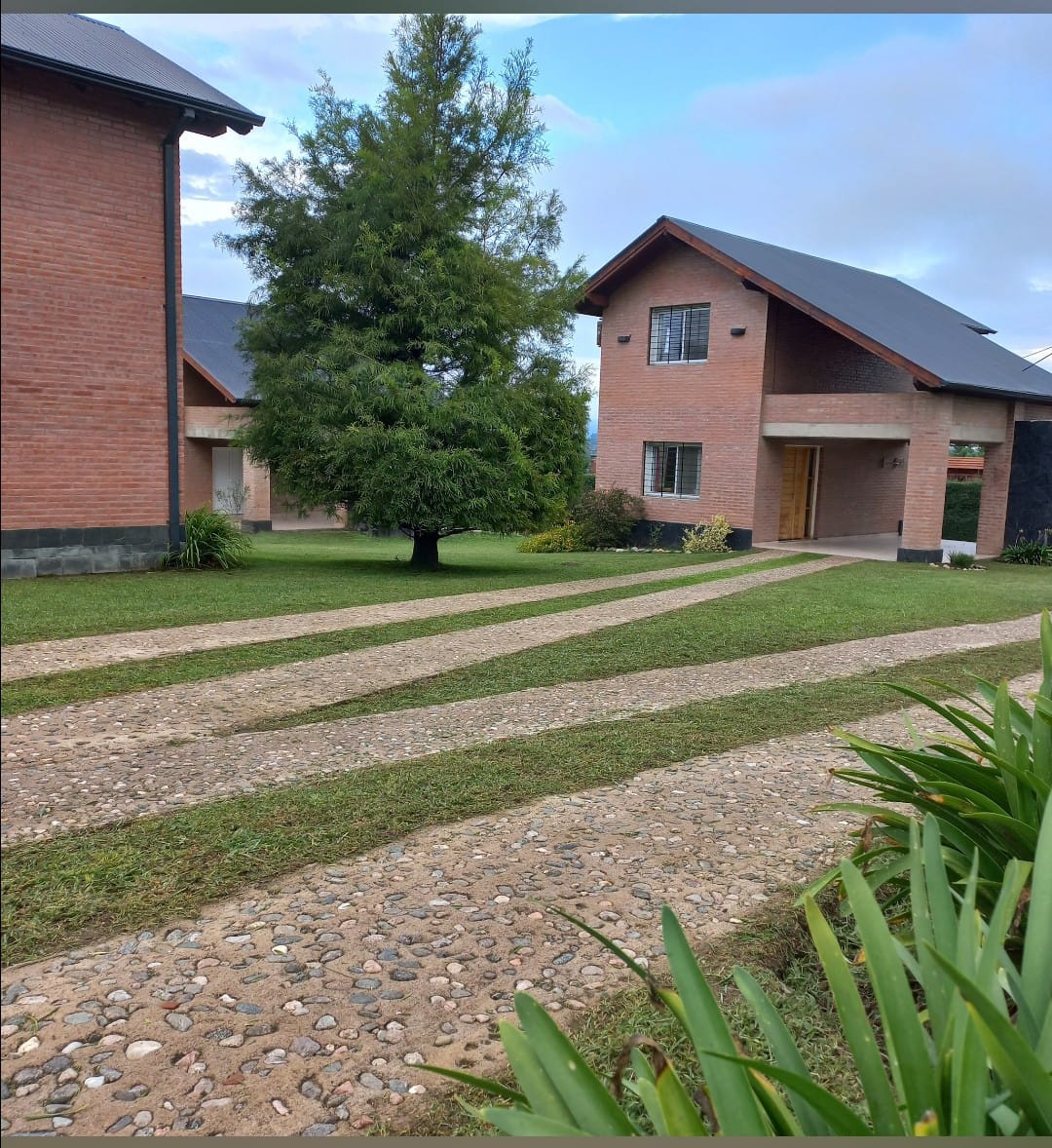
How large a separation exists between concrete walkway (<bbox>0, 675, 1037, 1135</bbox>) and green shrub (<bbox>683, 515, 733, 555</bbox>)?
1609 cm

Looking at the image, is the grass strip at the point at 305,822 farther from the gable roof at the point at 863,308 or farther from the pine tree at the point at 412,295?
the gable roof at the point at 863,308

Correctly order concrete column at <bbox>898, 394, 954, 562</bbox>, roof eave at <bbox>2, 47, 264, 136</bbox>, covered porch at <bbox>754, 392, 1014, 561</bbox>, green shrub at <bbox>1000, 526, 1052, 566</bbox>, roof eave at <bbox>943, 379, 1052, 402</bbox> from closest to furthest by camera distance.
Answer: roof eave at <bbox>2, 47, 264, 136</bbox>, roof eave at <bbox>943, 379, 1052, 402</bbox>, concrete column at <bbox>898, 394, 954, 562</bbox>, covered porch at <bbox>754, 392, 1014, 561</bbox>, green shrub at <bbox>1000, 526, 1052, 566</bbox>

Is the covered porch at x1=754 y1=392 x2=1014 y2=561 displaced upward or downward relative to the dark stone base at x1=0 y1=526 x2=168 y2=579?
upward

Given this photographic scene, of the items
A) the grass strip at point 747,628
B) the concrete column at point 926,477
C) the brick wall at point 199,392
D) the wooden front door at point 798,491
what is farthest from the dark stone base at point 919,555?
the brick wall at point 199,392

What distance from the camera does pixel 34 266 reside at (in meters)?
2.37

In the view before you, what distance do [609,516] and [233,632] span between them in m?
14.6

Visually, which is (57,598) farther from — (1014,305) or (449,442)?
(1014,305)

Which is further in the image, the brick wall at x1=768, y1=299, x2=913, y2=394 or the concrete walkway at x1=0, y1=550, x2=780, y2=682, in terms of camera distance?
the brick wall at x1=768, y1=299, x2=913, y2=394

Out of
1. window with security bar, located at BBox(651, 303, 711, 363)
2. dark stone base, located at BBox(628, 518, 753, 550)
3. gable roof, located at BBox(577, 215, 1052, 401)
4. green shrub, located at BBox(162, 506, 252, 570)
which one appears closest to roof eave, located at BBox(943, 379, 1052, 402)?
gable roof, located at BBox(577, 215, 1052, 401)

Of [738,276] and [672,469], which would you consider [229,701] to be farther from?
[672,469]

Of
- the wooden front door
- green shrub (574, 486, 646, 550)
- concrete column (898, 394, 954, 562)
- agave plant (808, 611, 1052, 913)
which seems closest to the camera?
agave plant (808, 611, 1052, 913)

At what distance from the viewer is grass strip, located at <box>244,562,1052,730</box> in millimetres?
7035

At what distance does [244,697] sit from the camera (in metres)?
6.48

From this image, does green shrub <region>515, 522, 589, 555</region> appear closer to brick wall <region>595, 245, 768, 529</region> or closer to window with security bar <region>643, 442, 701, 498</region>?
brick wall <region>595, 245, 768, 529</region>
